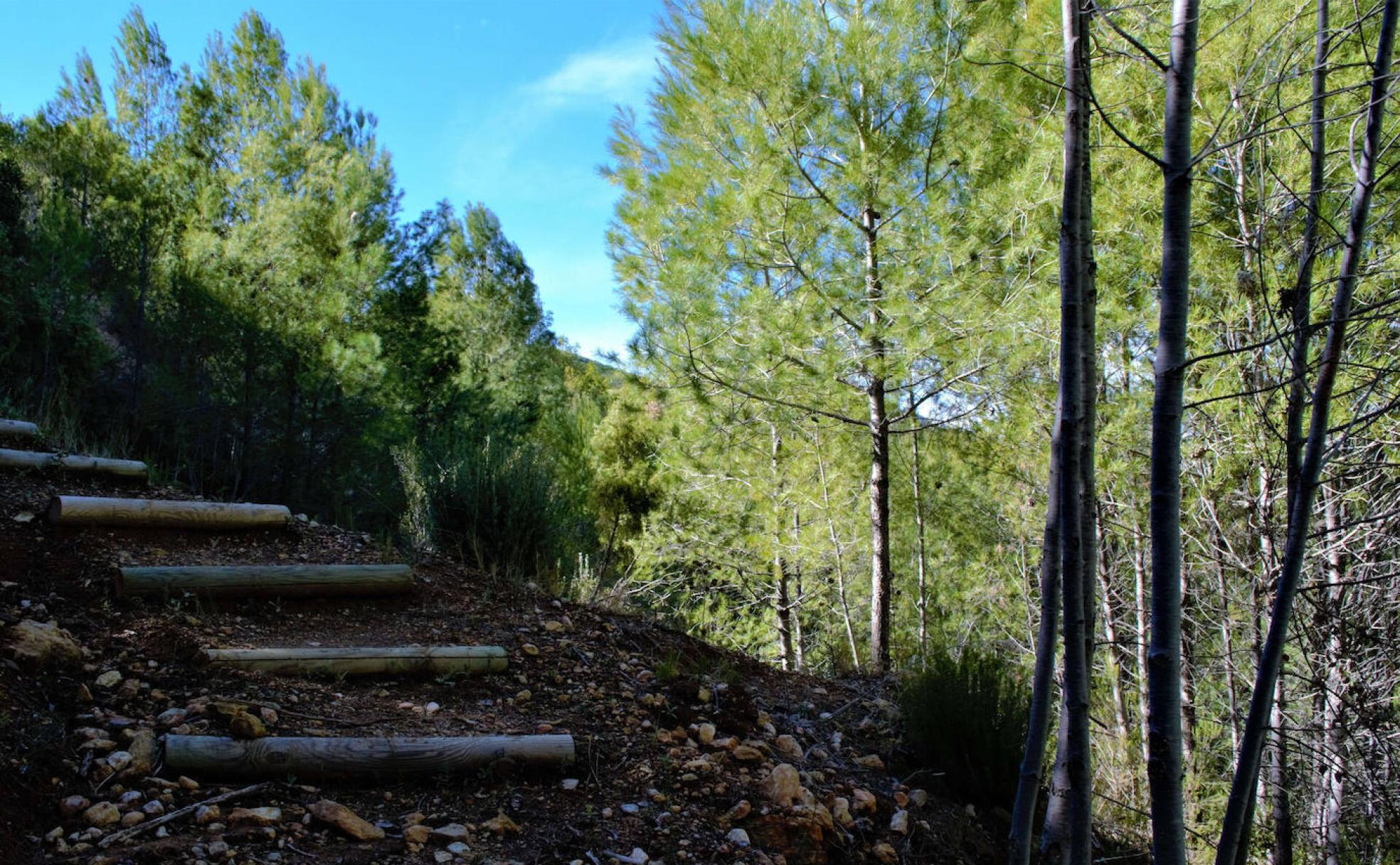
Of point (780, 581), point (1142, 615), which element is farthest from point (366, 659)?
point (780, 581)

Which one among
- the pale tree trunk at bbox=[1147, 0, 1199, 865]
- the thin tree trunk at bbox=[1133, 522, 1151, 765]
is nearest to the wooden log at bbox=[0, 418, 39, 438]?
the pale tree trunk at bbox=[1147, 0, 1199, 865]

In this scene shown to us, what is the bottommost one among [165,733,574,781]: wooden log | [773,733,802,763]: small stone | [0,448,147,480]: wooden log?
[773,733,802,763]: small stone

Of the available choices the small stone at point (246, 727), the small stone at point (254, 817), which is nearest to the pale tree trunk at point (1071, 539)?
the small stone at point (254, 817)

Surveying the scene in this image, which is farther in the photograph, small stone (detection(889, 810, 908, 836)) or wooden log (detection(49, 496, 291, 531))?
wooden log (detection(49, 496, 291, 531))

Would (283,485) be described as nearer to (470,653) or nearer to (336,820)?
(470,653)

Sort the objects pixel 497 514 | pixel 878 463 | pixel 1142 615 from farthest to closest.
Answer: pixel 1142 615 → pixel 878 463 → pixel 497 514

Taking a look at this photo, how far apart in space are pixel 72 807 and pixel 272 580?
173 centimetres

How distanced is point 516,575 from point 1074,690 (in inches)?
138

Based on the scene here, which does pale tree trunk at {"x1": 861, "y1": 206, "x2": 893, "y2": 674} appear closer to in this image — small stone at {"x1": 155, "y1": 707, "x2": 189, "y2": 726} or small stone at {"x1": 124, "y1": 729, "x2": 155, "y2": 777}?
small stone at {"x1": 155, "y1": 707, "x2": 189, "y2": 726}

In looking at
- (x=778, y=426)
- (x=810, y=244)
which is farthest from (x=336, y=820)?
(x=778, y=426)

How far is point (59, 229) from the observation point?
1020 centimetres

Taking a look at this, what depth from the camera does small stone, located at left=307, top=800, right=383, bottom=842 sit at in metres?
2.22

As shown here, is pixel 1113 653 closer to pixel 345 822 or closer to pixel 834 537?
pixel 834 537

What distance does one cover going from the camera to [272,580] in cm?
380
